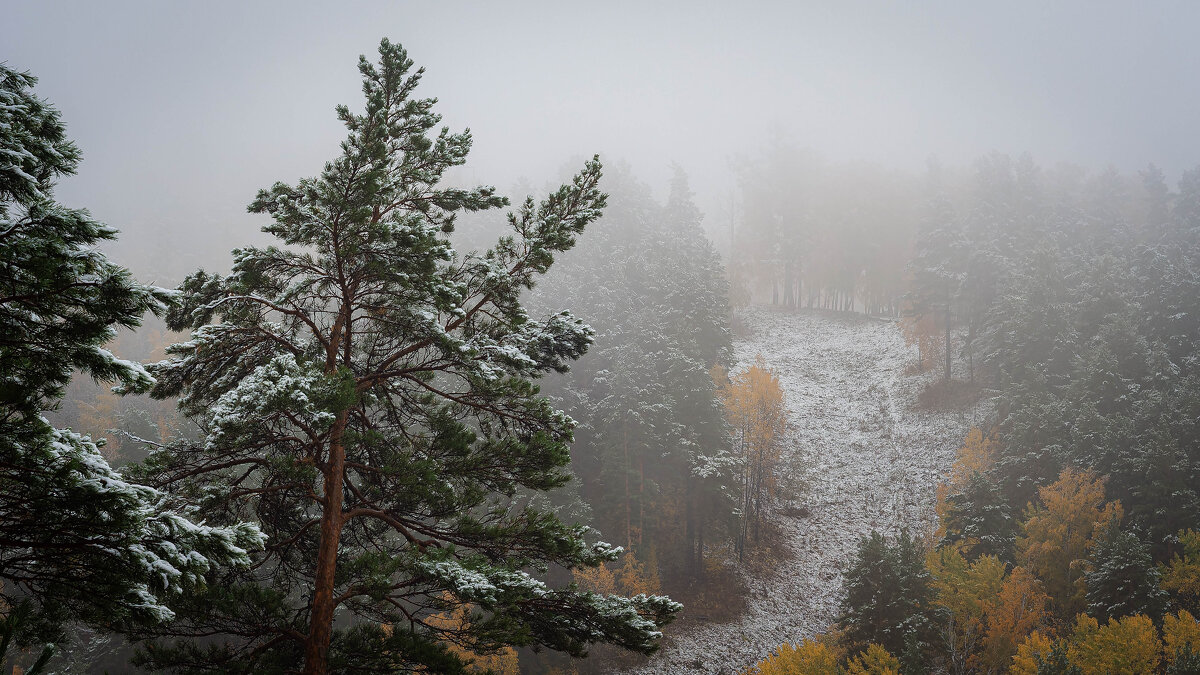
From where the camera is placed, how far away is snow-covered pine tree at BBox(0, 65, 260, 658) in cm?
343

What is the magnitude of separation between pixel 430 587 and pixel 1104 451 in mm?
30684

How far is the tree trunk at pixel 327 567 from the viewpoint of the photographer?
5734 mm

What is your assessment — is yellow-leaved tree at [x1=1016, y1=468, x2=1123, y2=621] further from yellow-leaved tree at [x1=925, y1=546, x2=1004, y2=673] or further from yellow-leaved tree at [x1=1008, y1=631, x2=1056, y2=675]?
yellow-leaved tree at [x1=1008, y1=631, x2=1056, y2=675]

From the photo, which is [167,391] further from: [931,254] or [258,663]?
[931,254]

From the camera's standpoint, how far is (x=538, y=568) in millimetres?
6855

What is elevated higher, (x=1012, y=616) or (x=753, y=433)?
(x=753, y=433)

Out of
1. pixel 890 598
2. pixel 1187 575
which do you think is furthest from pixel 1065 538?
pixel 890 598

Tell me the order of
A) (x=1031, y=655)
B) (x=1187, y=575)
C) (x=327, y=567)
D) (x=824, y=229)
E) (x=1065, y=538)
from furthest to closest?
(x=824, y=229) < (x=1065, y=538) < (x=1187, y=575) < (x=1031, y=655) < (x=327, y=567)

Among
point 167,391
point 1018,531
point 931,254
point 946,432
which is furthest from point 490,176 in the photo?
point 167,391

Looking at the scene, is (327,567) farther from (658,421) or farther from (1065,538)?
(1065,538)

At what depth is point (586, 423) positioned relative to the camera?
29766 millimetres

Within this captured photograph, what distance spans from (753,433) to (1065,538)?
1422 cm

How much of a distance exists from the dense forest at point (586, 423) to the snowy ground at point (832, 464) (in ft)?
0.85

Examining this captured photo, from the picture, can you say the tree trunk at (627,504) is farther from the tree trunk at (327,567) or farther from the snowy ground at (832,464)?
the tree trunk at (327,567)
